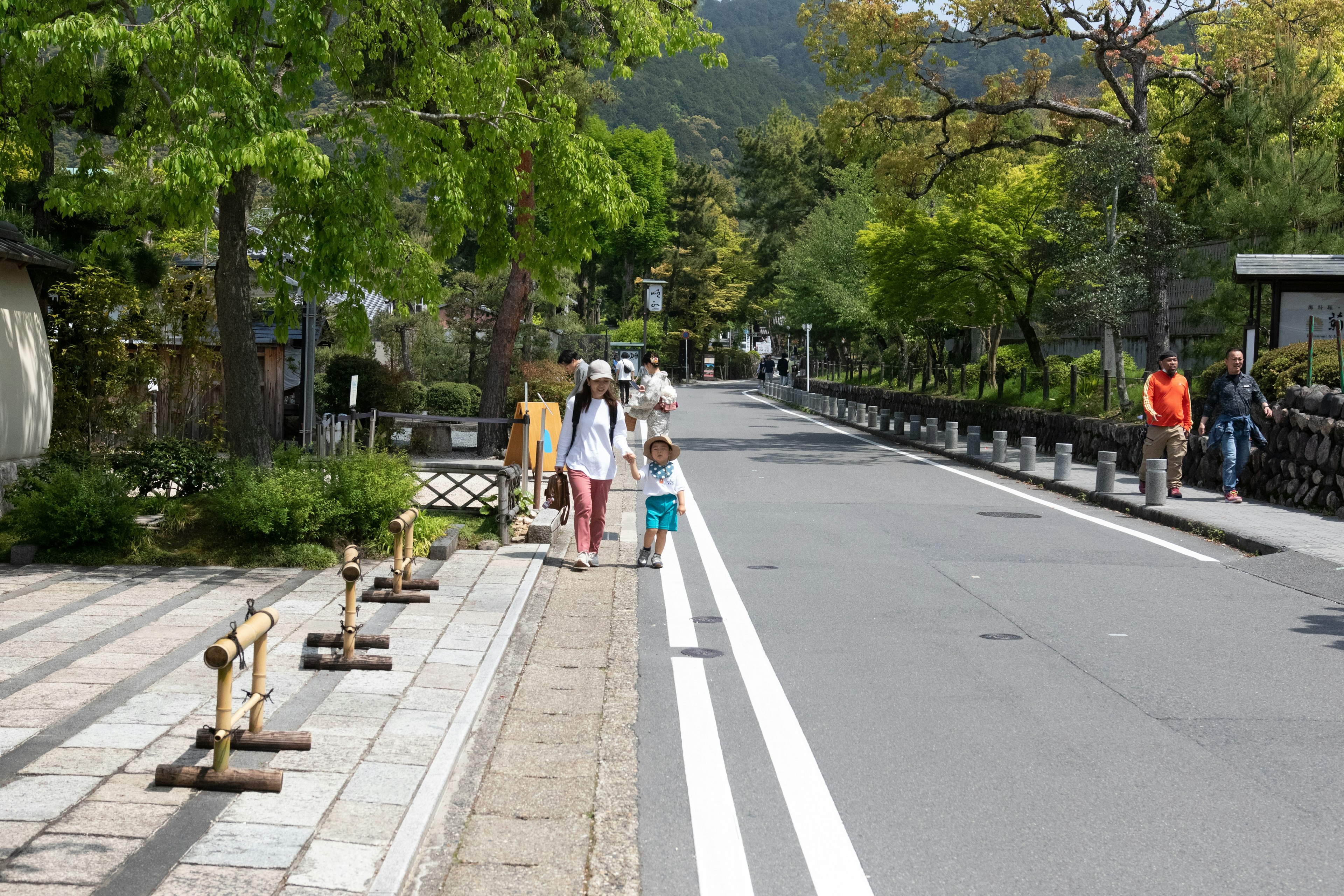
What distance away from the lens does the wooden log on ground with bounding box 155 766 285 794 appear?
4.63 metres

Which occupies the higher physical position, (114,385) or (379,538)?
(114,385)

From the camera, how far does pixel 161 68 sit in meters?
10.5

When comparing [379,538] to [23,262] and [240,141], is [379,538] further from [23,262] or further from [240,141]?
[23,262]

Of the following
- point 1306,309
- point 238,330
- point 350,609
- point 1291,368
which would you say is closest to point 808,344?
point 1306,309

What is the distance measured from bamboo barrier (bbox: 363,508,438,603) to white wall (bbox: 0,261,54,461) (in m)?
6.05

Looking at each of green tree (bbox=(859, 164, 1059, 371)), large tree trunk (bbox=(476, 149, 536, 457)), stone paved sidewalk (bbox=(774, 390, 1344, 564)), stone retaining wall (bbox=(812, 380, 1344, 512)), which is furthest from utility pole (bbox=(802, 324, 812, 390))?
stone paved sidewalk (bbox=(774, 390, 1344, 564))

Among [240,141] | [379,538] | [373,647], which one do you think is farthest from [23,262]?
[373,647]

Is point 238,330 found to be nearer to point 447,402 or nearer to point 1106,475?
point 1106,475

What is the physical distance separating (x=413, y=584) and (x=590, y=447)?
2296 millimetres

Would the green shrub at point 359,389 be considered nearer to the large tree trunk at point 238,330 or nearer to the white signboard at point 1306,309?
the large tree trunk at point 238,330

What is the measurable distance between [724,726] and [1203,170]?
30.9 m

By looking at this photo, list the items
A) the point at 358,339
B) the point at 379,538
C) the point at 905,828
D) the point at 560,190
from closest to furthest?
the point at 905,828 < the point at 379,538 < the point at 358,339 < the point at 560,190

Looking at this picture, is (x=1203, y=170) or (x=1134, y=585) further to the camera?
(x=1203, y=170)

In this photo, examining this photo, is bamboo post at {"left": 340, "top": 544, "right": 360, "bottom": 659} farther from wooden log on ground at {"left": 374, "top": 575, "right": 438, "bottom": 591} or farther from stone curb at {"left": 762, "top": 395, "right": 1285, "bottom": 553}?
stone curb at {"left": 762, "top": 395, "right": 1285, "bottom": 553}
